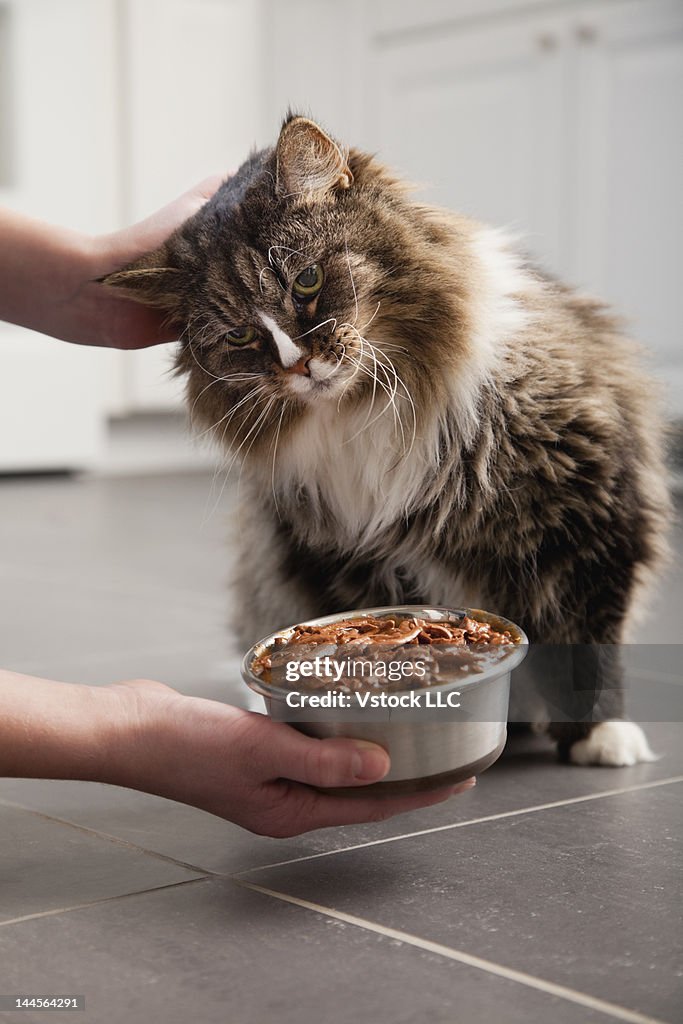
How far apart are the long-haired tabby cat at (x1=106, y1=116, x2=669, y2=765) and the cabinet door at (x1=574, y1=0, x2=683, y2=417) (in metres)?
2.46

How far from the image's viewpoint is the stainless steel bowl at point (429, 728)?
1088mm

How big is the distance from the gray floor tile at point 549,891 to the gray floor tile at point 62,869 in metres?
0.12

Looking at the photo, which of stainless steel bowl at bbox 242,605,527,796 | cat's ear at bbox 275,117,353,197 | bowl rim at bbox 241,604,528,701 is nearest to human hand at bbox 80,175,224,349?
cat's ear at bbox 275,117,353,197

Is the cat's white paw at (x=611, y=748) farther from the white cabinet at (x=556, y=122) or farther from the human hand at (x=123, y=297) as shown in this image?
the white cabinet at (x=556, y=122)

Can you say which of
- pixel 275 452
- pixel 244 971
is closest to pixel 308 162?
pixel 275 452

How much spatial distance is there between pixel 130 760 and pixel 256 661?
148 millimetres

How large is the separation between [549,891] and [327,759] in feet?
0.78

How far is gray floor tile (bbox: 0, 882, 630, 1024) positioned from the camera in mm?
899

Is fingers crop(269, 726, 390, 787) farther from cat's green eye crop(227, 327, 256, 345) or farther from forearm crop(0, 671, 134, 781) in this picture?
cat's green eye crop(227, 327, 256, 345)

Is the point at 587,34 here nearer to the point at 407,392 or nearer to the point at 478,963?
the point at 407,392

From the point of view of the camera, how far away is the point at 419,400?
59.9 inches

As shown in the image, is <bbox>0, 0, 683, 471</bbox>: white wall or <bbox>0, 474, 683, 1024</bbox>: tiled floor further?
<bbox>0, 0, 683, 471</bbox>: white wall

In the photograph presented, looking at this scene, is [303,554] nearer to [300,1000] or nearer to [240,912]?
[240,912]

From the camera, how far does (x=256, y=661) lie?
1.18 metres
